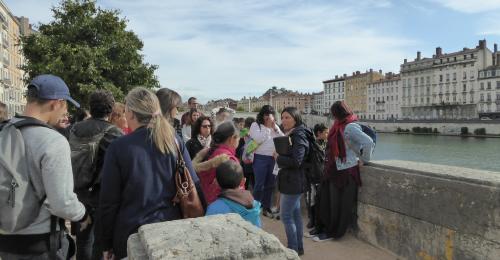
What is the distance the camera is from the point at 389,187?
4270 mm

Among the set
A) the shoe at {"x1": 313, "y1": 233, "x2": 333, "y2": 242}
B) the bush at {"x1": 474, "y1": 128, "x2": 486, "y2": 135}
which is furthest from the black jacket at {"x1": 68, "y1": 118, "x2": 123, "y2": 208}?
the bush at {"x1": 474, "y1": 128, "x2": 486, "y2": 135}

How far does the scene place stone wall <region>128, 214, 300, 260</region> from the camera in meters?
1.62

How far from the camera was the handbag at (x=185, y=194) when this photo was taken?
253cm

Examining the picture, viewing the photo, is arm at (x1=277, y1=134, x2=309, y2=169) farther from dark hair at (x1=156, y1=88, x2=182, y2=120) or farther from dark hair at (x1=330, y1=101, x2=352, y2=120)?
dark hair at (x1=156, y1=88, x2=182, y2=120)

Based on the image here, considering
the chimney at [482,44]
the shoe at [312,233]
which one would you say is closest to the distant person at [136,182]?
the shoe at [312,233]

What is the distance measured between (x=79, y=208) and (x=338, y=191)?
10.7 feet

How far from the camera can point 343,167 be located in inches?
186

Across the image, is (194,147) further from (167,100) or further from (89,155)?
(89,155)

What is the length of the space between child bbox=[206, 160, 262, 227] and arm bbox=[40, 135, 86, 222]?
85cm

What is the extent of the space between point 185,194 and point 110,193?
0.44 meters

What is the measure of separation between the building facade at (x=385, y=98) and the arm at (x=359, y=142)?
371 feet

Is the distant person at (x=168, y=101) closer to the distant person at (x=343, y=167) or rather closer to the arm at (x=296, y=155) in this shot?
the arm at (x=296, y=155)

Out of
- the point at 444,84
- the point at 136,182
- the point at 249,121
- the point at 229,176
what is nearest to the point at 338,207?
the point at 229,176

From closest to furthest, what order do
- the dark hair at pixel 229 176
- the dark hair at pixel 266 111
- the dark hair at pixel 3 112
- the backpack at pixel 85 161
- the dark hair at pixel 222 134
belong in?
the dark hair at pixel 229 176, the backpack at pixel 85 161, the dark hair at pixel 222 134, the dark hair at pixel 3 112, the dark hair at pixel 266 111
